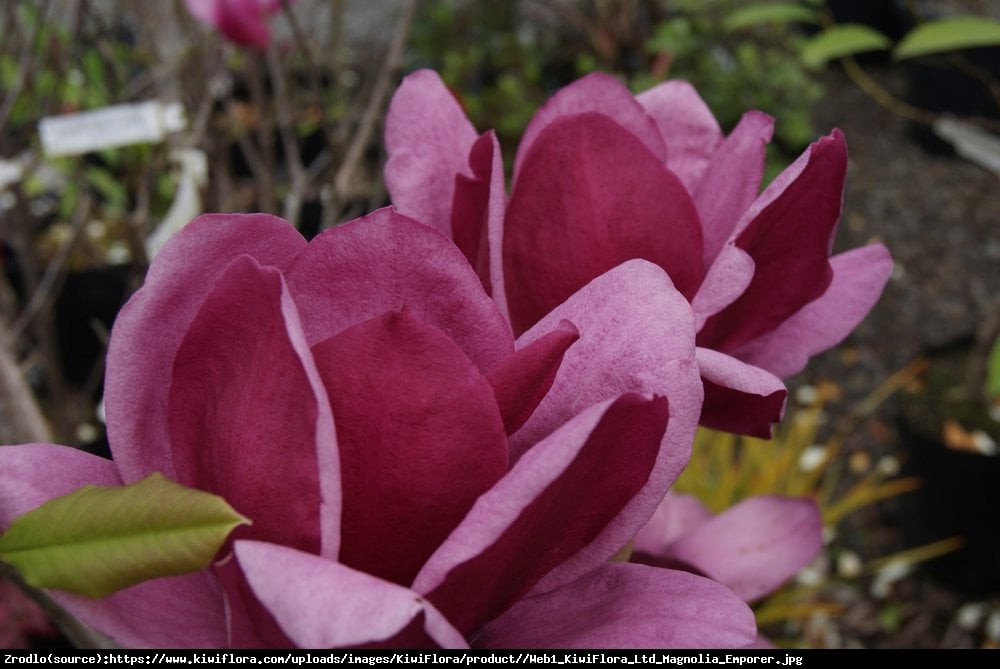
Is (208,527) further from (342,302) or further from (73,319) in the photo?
(73,319)

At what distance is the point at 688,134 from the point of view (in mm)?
426

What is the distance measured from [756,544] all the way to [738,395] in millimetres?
229

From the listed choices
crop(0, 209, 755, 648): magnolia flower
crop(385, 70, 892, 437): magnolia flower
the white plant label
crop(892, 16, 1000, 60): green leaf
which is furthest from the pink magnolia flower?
crop(0, 209, 755, 648): magnolia flower

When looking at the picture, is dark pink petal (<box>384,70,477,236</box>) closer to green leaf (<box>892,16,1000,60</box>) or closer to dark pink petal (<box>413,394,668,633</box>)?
dark pink petal (<box>413,394,668,633</box>)

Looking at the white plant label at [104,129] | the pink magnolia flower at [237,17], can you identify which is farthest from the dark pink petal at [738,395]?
the pink magnolia flower at [237,17]

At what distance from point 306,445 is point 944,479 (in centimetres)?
176

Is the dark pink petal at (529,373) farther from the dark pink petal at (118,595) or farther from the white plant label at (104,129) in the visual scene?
the white plant label at (104,129)

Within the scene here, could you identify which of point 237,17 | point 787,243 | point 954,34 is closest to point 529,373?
point 787,243

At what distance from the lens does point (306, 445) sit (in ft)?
0.87

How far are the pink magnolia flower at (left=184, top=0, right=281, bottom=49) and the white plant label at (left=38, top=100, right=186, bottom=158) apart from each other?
0.91 feet

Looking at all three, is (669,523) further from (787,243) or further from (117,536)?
(117,536)

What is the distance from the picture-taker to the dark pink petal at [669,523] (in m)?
0.50

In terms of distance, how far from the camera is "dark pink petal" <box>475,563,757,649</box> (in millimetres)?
277

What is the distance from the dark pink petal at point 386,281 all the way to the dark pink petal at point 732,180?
0.13 meters
